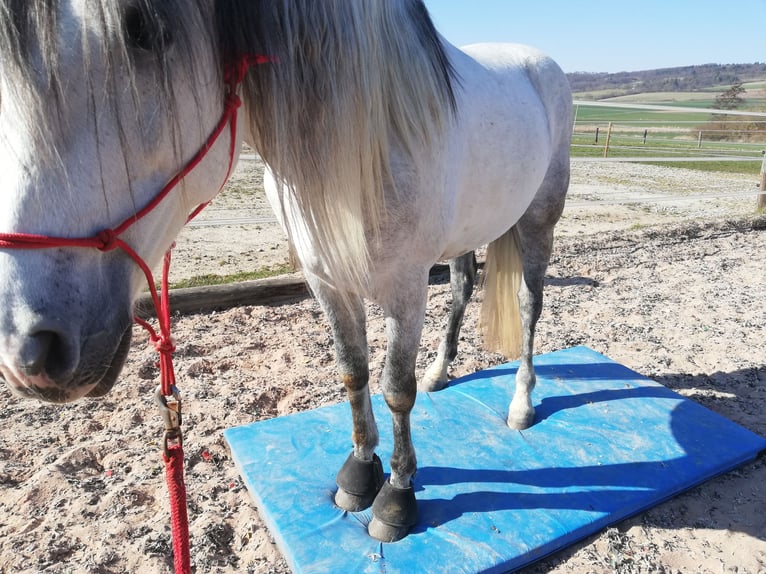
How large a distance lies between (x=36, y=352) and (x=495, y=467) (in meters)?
1.94

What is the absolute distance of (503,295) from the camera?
117 inches

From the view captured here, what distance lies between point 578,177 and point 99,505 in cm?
1234

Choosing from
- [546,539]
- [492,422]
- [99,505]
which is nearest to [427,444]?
[492,422]

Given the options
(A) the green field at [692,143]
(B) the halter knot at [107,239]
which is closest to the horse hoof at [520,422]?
(B) the halter knot at [107,239]

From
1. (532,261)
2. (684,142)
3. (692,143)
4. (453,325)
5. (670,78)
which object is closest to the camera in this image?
(532,261)

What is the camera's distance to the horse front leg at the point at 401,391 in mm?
1741

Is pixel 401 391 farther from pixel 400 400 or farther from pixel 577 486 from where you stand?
pixel 577 486

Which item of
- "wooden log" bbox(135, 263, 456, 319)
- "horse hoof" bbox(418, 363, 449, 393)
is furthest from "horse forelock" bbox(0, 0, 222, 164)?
"wooden log" bbox(135, 263, 456, 319)

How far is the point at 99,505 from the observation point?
2100 millimetres

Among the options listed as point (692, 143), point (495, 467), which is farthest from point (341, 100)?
point (692, 143)

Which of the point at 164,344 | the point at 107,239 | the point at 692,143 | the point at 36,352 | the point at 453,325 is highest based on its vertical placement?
the point at 107,239

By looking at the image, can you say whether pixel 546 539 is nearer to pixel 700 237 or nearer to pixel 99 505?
pixel 99 505

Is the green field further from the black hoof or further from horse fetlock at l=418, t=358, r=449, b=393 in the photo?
the black hoof

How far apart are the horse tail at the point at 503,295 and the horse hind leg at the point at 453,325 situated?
13cm
